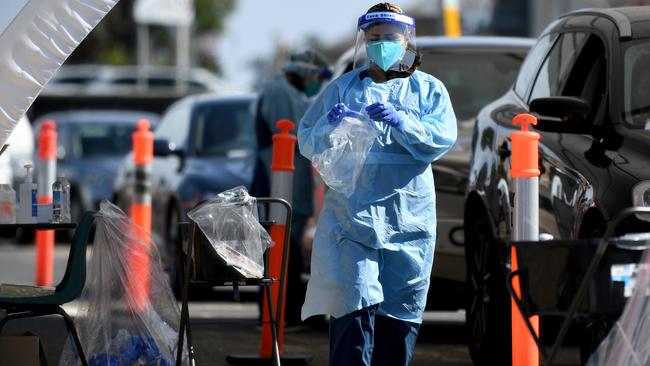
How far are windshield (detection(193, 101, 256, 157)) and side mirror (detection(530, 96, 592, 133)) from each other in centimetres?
551

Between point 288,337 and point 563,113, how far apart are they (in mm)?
3302

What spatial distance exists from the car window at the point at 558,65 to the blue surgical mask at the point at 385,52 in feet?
6.75

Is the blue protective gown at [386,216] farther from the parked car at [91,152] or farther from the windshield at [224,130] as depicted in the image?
the parked car at [91,152]

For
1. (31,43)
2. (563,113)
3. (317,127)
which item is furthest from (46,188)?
(317,127)

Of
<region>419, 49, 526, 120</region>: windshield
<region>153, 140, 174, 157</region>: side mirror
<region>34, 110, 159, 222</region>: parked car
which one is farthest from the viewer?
<region>34, 110, 159, 222</region>: parked car

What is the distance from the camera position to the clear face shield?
6.43m

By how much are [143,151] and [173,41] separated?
55.9 meters

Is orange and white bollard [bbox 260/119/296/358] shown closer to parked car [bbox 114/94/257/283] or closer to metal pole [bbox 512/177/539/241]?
metal pole [bbox 512/177/539/241]

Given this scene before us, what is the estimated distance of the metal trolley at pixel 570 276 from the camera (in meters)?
5.31

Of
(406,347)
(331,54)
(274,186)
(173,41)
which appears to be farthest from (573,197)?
(331,54)

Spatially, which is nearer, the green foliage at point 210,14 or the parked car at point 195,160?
the parked car at point 195,160

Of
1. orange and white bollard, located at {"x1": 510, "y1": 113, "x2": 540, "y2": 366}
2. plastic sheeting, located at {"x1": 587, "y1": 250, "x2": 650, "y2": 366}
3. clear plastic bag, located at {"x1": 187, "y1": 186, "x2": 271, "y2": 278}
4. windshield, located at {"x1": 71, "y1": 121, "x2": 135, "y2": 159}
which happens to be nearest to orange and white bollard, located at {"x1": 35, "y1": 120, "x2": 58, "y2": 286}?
clear plastic bag, located at {"x1": 187, "y1": 186, "x2": 271, "y2": 278}

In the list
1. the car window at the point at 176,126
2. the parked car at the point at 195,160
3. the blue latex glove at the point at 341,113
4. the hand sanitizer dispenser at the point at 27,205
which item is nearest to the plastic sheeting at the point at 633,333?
the blue latex glove at the point at 341,113

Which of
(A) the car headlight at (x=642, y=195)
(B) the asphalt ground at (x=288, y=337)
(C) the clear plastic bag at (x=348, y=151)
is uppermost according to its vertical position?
(C) the clear plastic bag at (x=348, y=151)
